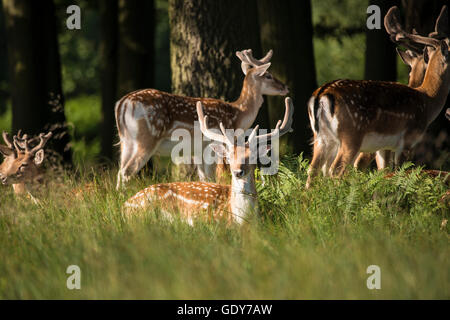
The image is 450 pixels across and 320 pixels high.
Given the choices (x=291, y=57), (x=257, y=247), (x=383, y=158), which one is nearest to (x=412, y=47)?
(x=383, y=158)

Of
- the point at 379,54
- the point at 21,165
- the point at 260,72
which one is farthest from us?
the point at 379,54

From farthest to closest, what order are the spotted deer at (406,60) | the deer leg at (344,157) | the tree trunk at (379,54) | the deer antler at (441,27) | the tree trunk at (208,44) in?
1. the tree trunk at (379,54)
2. the tree trunk at (208,44)
3. the spotted deer at (406,60)
4. the deer antler at (441,27)
5. the deer leg at (344,157)

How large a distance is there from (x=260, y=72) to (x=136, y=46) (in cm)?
426

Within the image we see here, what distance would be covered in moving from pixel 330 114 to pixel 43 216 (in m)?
2.93

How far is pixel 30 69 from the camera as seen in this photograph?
9.98m

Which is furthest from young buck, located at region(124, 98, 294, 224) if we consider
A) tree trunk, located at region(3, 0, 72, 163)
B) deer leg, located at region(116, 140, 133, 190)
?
tree trunk, located at region(3, 0, 72, 163)

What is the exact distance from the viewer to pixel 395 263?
14.6 feet

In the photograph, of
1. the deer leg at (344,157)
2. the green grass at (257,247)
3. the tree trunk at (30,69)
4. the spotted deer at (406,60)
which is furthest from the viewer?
the tree trunk at (30,69)

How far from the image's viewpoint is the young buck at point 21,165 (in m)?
7.18

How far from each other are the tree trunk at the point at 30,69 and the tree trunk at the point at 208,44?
2.24m

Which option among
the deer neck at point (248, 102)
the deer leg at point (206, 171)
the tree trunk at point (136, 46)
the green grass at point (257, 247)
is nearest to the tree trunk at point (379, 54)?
the deer neck at point (248, 102)

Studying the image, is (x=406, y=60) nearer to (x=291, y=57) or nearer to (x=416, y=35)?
(x=416, y=35)

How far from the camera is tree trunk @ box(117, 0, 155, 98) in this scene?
1190cm

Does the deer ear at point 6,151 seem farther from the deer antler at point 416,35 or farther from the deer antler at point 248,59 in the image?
the deer antler at point 416,35
